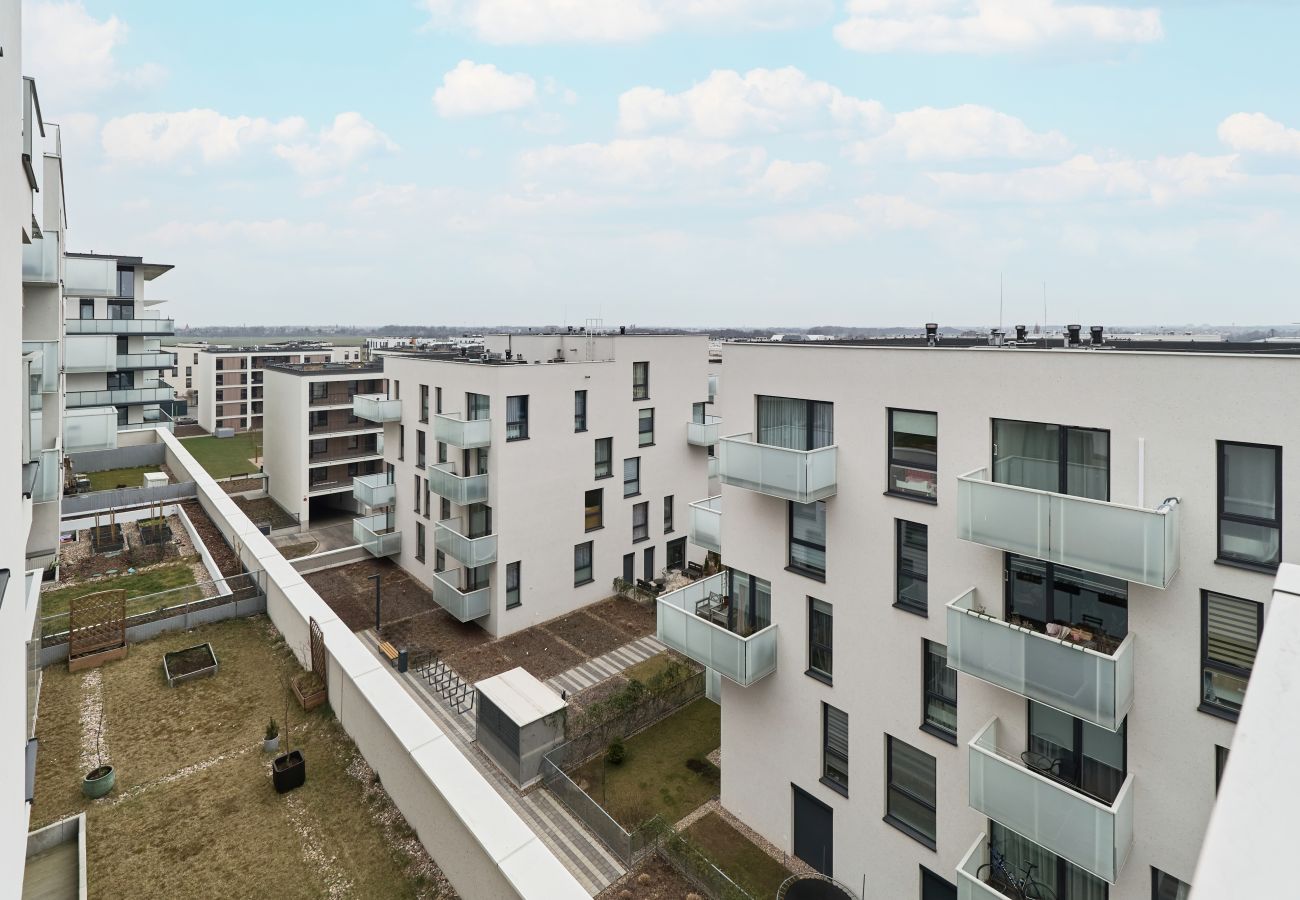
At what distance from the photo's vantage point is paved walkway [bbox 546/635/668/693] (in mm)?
21000

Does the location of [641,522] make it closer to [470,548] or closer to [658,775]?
[470,548]

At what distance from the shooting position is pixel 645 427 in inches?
1094

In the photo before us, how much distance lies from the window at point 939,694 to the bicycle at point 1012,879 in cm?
180

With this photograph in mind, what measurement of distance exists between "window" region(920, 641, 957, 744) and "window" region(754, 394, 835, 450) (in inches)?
160

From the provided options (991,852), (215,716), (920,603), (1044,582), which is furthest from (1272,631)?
(215,716)

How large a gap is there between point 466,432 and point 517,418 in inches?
72.1

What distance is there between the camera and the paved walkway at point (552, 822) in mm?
13688

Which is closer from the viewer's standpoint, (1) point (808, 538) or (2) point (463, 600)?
(1) point (808, 538)

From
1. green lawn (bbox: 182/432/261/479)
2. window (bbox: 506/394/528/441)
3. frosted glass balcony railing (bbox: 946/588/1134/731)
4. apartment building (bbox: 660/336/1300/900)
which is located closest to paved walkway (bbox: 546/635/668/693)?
apartment building (bbox: 660/336/1300/900)

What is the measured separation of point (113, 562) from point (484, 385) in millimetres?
11446

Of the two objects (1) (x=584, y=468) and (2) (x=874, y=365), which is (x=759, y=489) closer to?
(2) (x=874, y=365)

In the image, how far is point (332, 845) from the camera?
760cm

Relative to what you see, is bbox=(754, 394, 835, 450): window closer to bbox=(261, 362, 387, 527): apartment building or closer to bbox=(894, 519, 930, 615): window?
bbox=(894, 519, 930, 615): window

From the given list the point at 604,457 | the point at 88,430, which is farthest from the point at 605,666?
the point at 88,430
